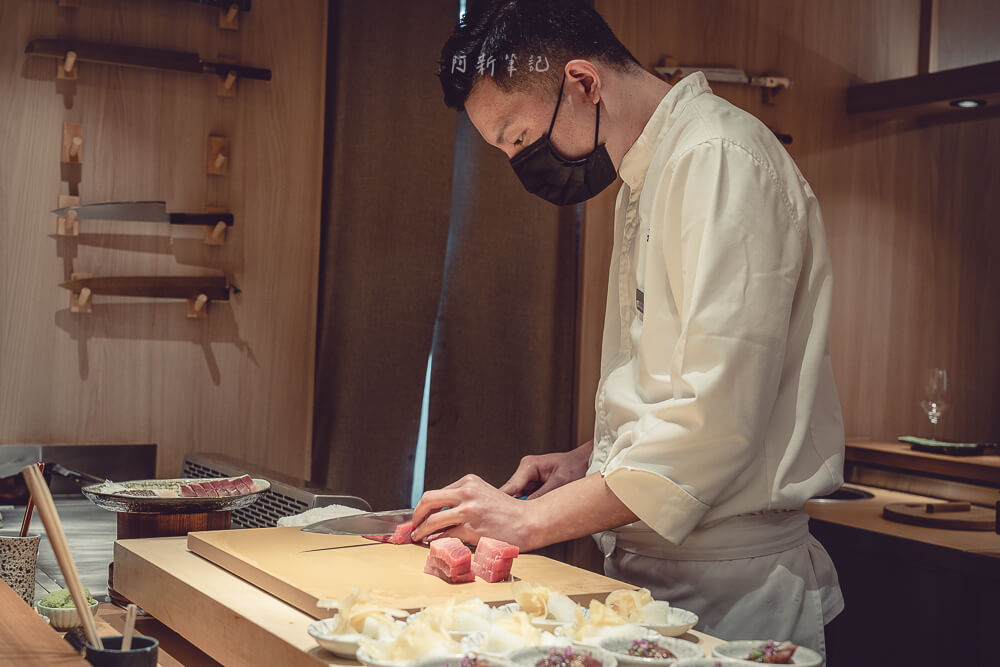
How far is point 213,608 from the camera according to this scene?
1287mm

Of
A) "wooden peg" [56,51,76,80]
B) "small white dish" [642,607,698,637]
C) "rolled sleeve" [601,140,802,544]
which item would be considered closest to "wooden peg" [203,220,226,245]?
"wooden peg" [56,51,76,80]

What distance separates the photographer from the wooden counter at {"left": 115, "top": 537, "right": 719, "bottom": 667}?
44.7 inches

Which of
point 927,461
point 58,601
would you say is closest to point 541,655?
point 58,601

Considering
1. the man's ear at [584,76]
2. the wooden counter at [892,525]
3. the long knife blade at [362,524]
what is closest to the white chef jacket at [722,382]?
the man's ear at [584,76]

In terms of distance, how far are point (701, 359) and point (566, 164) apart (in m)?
0.49

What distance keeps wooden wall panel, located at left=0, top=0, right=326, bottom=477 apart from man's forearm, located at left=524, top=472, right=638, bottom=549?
2080mm

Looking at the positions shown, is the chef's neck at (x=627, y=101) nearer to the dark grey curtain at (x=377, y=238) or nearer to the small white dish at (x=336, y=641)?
the small white dish at (x=336, y=641)

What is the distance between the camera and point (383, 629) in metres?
1.04

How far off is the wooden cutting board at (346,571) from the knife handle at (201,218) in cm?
182

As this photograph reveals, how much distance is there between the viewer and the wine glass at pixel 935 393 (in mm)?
3850

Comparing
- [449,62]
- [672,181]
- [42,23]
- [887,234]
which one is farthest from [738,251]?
[887,234]

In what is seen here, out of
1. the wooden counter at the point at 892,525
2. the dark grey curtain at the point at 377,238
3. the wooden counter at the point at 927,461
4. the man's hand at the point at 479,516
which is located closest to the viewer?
the man's hand at the point at 479,516

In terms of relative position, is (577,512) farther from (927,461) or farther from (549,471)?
(927,461)

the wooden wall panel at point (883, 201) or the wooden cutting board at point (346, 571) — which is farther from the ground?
the wooden wall panel at point (883, 201)
